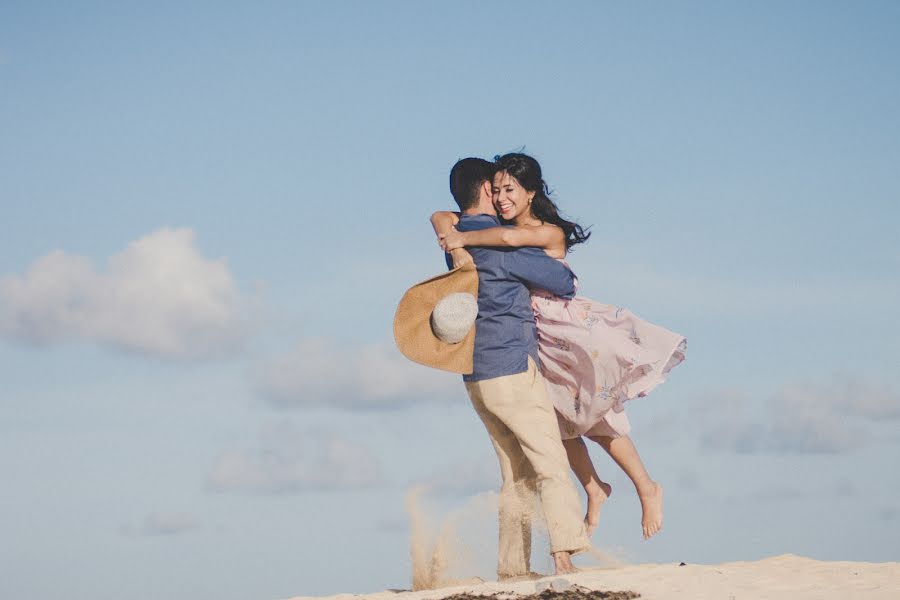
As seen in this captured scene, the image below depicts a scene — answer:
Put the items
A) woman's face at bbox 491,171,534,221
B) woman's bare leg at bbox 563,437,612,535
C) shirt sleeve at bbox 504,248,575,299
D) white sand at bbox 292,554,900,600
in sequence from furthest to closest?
woman's bare leg at bbox 563,437,612,535, woman's face at bbox 491,171,534,221, shirt sleeve at bbox 504,248,575,299, white sand at bbox 292,554,900,600

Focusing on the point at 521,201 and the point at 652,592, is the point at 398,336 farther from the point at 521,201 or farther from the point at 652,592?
the point at 652,592

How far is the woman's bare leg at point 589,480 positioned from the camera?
863 centimetres

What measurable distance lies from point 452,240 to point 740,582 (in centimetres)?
257

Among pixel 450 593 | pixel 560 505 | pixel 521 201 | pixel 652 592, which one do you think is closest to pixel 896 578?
pixel 652 592

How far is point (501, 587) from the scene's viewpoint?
7469 millimetres

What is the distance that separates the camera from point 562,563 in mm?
7832

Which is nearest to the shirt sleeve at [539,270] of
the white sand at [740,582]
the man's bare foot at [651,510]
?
the man's bare foot at [651,510]

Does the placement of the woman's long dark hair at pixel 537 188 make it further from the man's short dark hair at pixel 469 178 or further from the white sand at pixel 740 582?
the white sand at pixel 740 582

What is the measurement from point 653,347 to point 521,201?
1284mm

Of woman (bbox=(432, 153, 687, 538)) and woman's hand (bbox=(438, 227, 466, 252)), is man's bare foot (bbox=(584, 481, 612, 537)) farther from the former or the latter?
woman's hand (bbox=(438, 227, 466, 252))

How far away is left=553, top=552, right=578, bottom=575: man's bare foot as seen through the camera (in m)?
7.82

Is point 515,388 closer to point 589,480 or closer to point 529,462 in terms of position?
point 529,462

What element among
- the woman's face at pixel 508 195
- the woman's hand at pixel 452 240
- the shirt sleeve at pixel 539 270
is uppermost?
the woman's face at pixel 508 195

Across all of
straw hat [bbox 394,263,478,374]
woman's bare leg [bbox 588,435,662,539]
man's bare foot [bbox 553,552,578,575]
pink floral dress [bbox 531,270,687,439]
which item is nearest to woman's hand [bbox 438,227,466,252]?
straw hat [bbox 394,263,478,374]
